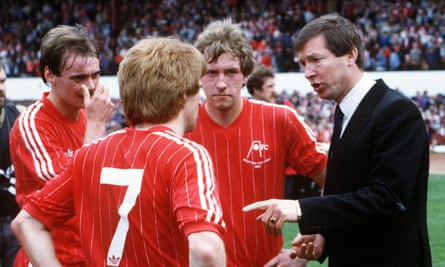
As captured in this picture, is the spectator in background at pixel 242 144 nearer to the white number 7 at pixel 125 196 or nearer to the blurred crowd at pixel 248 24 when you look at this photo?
the white number 7 at pixel 125 196

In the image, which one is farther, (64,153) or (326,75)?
(64,153)

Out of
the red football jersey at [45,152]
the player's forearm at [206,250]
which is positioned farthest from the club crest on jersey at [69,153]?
the player's forearm at [206,250]

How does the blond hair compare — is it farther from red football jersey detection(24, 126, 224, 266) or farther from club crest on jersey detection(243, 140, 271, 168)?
club crest on jersey detection(243, 140, 271, 168)

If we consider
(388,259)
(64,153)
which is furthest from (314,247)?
(64,153)

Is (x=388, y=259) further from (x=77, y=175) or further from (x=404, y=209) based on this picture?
(x=77, y=175)

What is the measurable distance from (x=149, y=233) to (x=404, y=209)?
3.45ft

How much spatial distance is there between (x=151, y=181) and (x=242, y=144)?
151 cm

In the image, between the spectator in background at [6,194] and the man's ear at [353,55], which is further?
the spectator in background at [6,194]

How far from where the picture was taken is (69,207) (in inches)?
104

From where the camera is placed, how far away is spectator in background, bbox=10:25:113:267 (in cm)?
343

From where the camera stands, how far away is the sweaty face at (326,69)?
3.14 meters

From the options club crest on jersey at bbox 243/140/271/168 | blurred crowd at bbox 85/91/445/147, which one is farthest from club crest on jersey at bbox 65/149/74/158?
blurred crowd at bbox 85/91/445/147

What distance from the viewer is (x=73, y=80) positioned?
143 inches

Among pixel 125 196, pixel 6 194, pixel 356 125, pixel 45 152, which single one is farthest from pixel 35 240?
pixel 6 194
